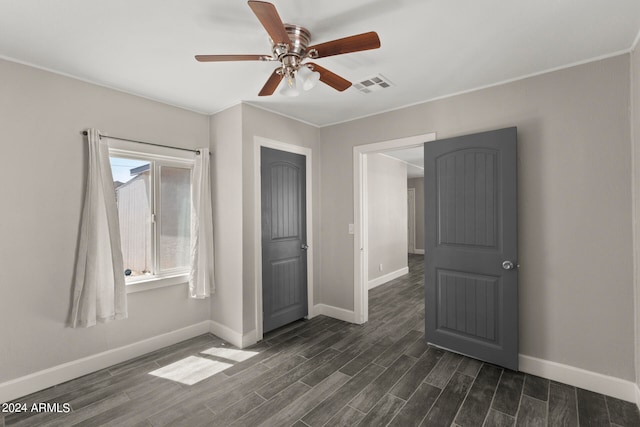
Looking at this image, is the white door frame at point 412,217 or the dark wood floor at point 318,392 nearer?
the dark wood floor at point 318,392

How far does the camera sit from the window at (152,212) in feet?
10.0

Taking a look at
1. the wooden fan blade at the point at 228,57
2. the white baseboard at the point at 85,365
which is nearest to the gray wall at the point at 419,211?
the white baseboard at the point at 85,365

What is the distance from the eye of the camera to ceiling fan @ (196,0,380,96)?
158 cm

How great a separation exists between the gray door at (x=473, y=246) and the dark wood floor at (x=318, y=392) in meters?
0.27

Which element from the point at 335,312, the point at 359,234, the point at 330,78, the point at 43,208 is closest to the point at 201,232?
the point at 43,208

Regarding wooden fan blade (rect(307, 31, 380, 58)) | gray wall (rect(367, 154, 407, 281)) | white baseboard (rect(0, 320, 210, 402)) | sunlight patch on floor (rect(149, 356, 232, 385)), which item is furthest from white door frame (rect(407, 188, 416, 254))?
wooden fan blade (rect(307, 31, 380, 58))

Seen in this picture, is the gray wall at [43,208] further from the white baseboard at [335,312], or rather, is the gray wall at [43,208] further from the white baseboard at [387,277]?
the white baseboard at [387,277]

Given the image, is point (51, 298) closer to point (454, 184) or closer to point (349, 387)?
point (349, 387)

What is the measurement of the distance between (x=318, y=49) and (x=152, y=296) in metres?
2.91

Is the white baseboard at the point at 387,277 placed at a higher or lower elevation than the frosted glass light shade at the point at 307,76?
lower

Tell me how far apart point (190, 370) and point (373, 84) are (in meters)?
3.17

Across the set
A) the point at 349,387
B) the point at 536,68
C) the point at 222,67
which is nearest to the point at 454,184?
the point at 536,68

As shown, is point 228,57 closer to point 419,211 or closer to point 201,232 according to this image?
point 201,232

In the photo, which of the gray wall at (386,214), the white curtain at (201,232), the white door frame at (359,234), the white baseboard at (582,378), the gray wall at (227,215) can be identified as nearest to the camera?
the white baseboard at (582,378)
